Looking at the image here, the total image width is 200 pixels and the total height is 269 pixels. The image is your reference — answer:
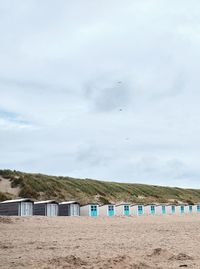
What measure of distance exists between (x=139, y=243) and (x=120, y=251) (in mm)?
3240

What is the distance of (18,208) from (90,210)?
765 cm

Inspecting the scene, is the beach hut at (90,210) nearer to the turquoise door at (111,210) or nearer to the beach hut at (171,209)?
the turquoise door at (111,210)

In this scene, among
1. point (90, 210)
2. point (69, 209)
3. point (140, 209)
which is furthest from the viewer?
point (140, 209)

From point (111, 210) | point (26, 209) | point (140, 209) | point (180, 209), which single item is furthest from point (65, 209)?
point (180, 209)

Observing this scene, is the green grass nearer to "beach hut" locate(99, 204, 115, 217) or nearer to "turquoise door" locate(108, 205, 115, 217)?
"turquoise door" locate(108, 205, 115, 217)

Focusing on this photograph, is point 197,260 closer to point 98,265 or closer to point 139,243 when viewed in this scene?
point 98,265

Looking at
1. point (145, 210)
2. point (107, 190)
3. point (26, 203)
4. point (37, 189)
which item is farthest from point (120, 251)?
point (107, 190)

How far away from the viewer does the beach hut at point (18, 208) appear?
133 feet

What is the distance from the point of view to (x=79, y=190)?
68.2 metres

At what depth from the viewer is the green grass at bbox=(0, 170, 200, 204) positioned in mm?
61275

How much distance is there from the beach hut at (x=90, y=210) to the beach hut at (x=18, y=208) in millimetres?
5877

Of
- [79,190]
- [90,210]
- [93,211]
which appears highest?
[79,190]

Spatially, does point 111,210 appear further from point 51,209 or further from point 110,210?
point 51,209

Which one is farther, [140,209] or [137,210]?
[140,209]
